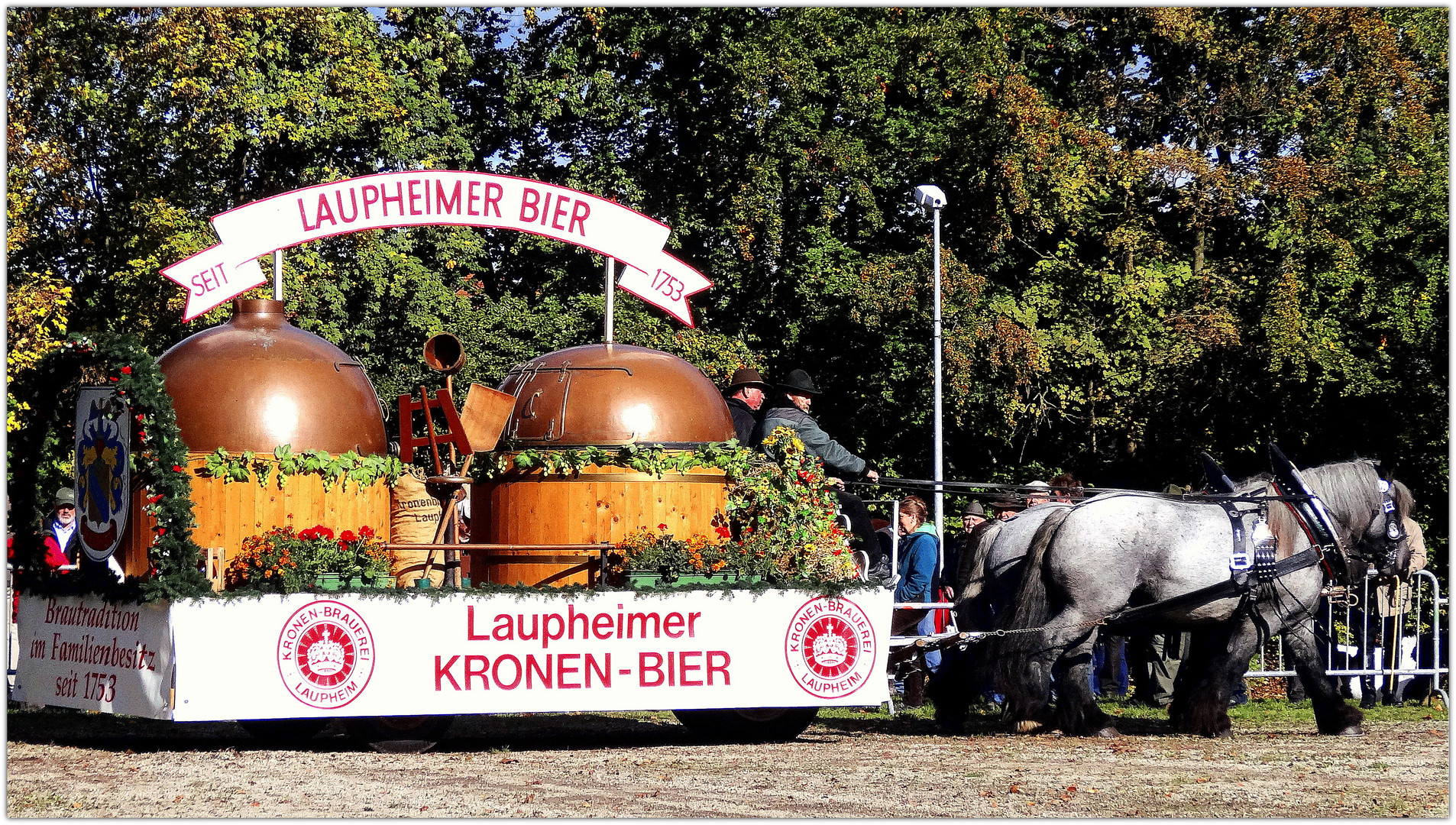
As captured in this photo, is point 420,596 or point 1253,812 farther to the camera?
point 420,596

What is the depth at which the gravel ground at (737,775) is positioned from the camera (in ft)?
25.2

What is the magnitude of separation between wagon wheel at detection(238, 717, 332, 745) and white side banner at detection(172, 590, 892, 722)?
98 centimetres

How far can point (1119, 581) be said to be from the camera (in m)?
11.2

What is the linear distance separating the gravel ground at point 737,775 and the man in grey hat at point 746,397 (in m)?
2.52

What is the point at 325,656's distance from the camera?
9.76 metres

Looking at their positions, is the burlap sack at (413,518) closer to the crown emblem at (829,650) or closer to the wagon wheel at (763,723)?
the wagon wheel at (763,723)

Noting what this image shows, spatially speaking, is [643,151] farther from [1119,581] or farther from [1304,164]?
[1119,581]

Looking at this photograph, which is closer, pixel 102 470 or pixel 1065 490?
pixel 102 470

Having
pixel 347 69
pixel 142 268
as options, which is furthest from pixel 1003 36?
pixel 142 268

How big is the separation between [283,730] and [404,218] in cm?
376

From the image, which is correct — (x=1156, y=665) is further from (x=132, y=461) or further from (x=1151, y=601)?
(x=132, y=461)

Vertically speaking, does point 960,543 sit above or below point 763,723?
above

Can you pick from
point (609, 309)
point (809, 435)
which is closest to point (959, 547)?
point (809, 435)

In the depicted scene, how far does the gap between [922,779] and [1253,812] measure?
1882 mm
